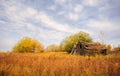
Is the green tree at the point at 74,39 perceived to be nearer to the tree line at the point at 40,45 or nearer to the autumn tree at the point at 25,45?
the tree line at the point at 40,45

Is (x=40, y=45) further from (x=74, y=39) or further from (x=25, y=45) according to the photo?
(x=74, y=39)

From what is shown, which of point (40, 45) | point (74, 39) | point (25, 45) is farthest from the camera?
point (40, 45)

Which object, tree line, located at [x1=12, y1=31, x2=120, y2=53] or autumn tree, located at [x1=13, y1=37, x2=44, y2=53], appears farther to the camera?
autumn tree, located at [x1=13, y1=37, x2=44, y2=53]

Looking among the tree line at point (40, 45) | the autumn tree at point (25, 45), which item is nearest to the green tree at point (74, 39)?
the tree line at point (40, 45)

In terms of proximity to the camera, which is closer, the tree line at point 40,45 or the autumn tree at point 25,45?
the tree line at point 40,45

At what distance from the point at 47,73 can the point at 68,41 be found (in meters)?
59.2

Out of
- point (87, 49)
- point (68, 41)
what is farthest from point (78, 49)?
point (68, 41)

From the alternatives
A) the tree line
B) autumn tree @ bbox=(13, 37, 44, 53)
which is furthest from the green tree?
autumn tree @ bbox=(13, 37, 44, 53)

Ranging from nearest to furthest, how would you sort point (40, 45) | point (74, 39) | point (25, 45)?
point (74, 39) → point (25, 45) → point (40, 45)

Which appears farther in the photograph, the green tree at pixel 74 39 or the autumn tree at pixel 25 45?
the autumn tree at pixel 25 45

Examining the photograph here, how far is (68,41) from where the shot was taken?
213 ft

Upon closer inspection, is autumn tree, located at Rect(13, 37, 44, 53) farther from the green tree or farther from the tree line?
the green tree

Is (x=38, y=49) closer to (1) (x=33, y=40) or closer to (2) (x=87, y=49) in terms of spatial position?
(1) (x=33, y=40)

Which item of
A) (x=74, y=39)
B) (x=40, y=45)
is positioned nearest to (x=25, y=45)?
(x=40, y=45)
